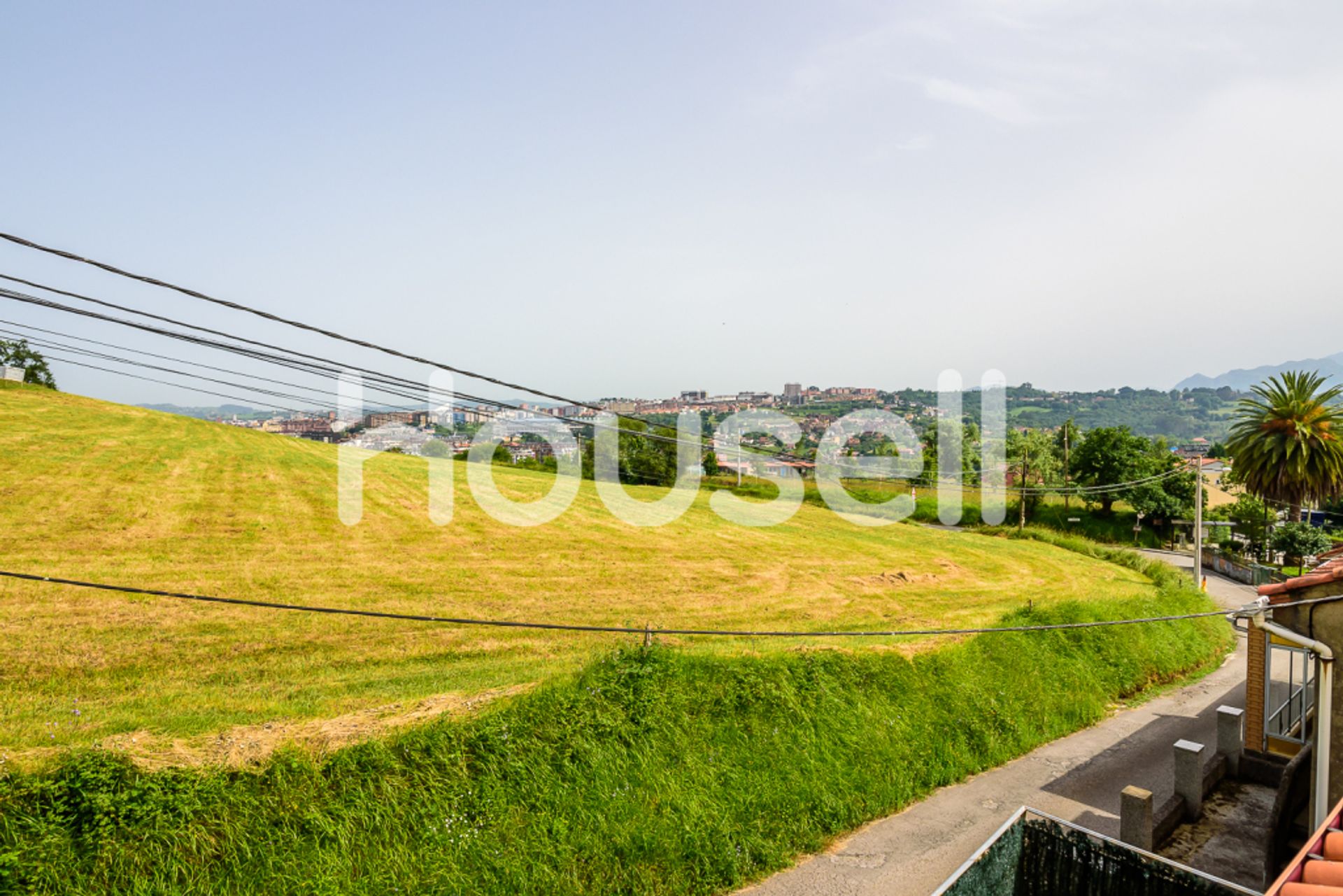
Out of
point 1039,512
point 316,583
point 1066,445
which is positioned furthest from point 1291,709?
point 1066,445

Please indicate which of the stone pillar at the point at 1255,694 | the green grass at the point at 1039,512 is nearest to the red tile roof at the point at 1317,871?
the stone pillar at the point at 1255,694

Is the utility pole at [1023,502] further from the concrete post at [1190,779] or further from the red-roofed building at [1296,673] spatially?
the concrete post at [1190,779]

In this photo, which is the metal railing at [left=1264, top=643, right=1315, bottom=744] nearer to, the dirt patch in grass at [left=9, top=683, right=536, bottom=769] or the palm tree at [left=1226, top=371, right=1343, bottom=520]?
the dirt patch in grass at [left=9, top=683, right=536, bottom=769]

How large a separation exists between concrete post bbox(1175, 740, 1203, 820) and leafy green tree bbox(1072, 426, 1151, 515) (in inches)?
1891

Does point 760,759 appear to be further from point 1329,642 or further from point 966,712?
point 1329,642

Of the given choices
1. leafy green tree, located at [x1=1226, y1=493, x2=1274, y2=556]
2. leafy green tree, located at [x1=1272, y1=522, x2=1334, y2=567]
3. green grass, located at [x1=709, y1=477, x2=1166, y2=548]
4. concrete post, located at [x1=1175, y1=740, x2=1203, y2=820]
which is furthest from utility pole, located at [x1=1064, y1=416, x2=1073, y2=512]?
concrete post, located at [x1=1175, y1=740, x2=1203, y2=820]

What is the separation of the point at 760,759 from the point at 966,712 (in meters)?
5.31

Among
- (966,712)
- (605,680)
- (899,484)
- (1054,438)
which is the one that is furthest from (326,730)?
(1054,438)

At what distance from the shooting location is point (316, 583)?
741 inches

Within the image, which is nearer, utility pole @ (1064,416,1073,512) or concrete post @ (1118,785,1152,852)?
concrete post @ (1118,785,1152,852)

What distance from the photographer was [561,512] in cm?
3294

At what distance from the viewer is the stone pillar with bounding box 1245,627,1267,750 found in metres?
12.8

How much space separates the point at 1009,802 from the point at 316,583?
17079 mm

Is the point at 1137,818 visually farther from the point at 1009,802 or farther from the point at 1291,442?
the point at 1291,442
